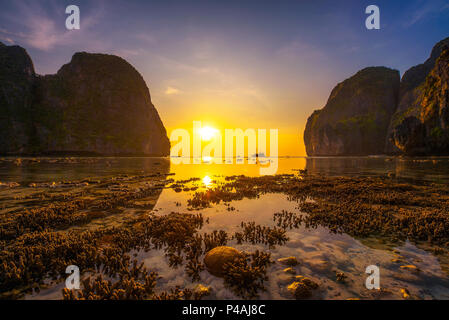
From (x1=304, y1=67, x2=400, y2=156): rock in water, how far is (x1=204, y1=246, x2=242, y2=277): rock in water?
181 m

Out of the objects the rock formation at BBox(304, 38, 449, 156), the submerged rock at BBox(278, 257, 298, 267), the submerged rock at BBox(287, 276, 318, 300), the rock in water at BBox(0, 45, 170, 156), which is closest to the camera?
the submerged rock at BBox(287, 276, 318, 300)

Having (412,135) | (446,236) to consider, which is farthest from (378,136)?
(446,236)

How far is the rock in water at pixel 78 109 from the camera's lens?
346ft

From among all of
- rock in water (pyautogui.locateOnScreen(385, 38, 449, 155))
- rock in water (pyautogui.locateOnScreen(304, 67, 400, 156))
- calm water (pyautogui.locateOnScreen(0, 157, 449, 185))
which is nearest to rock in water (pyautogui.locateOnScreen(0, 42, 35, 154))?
calm water (pyautogui.locateOnScreen(0, 157, 449, 185))

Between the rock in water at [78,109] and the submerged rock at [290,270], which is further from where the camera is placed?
the rock in water at [78,109]

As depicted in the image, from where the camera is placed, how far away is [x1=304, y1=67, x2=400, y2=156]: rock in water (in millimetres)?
151500

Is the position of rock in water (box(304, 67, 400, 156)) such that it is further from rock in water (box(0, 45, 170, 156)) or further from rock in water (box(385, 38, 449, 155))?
rock in water (box(0, 45, 170, 156))

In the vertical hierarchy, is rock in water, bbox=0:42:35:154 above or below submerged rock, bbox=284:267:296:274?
above

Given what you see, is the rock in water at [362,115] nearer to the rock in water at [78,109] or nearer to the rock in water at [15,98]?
the rock in water at [78,109]

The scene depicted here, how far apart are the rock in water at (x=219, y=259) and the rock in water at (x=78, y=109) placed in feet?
443

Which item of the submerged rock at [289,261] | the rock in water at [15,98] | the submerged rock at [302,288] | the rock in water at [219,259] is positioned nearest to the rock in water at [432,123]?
the submerged rock at [289,261]

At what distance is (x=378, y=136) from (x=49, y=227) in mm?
191348

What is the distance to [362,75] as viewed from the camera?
7269 inches
